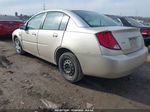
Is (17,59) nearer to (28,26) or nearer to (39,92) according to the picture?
(28,26)

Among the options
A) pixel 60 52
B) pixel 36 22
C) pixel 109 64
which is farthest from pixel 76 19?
pixel 36 22

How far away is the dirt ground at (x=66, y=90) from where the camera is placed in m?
2.74

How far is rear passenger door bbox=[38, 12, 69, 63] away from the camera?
11.6 ft

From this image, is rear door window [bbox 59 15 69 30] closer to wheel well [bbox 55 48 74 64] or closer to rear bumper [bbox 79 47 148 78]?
wheel well [bbox 55 48 74 64]

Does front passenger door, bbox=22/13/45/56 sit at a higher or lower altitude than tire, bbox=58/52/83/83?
higher

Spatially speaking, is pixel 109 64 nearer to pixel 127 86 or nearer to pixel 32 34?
pixel 127 86

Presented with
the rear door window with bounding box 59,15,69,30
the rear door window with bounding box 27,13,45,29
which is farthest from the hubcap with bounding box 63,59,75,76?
the rear door window with bounding box 27,13,45,29

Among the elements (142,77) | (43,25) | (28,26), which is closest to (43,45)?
(43,25)

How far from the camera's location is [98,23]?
355 centimetres

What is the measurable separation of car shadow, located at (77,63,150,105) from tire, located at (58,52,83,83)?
0.23 meters

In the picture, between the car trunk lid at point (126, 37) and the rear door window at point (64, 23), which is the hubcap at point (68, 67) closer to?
the rear door window at point (64, 23)

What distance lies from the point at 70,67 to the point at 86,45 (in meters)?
0.73

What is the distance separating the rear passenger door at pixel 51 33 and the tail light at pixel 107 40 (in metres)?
0.96

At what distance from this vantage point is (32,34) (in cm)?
446
